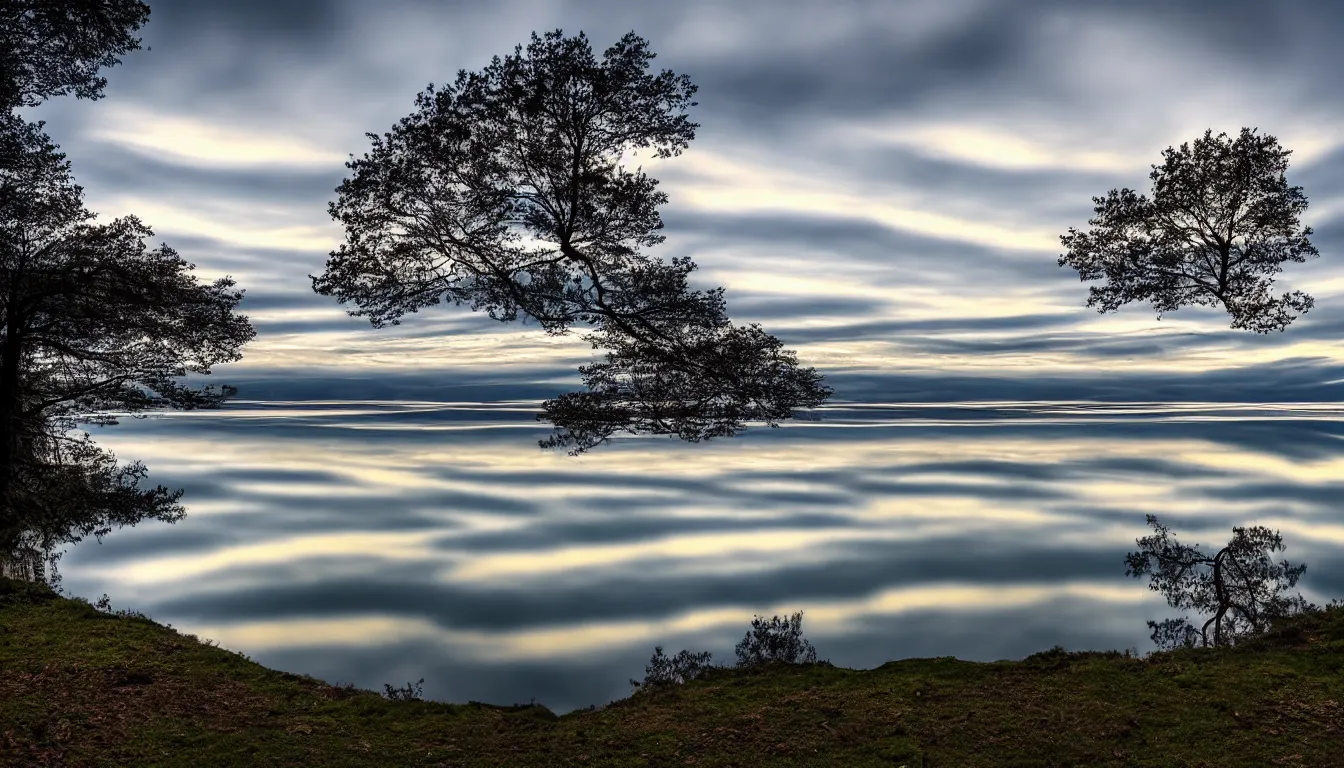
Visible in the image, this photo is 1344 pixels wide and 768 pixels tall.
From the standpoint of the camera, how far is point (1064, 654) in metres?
10.2

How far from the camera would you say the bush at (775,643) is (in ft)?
40.9

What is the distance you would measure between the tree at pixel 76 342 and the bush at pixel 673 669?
15.9 metres

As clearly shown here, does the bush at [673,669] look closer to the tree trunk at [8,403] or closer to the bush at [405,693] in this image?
the bush at [405,693]

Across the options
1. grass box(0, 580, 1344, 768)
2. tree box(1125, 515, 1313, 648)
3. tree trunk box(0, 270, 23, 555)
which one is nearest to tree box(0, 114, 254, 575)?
tree trunk box(0, 270, 23, 555)

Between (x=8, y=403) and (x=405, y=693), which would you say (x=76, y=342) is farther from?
(x=405, y=693)

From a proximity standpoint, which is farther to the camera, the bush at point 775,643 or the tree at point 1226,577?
the tree at point 1226,577

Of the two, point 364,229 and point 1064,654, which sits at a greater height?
point 364,229

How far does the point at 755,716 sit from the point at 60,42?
2031 cm

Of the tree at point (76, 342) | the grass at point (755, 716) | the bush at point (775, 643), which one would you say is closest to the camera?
the grass at point (755, 716)

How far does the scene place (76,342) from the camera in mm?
21141

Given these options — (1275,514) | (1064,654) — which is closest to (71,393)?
(1064,654)

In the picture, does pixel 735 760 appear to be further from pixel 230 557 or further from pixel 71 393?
pixel 230 557

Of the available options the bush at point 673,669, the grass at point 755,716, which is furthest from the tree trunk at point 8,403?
the bush at point 673,669

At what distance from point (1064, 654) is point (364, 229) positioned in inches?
611
